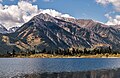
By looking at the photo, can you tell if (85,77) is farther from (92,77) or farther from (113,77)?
(113,77)

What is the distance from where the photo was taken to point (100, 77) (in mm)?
72625

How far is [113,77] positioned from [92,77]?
6.24 m

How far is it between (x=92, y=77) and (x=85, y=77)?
82.0 inches

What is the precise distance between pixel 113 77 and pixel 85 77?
7.81 meters

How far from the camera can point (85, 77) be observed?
238 ft

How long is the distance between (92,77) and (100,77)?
255 cm

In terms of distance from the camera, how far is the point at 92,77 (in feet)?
235

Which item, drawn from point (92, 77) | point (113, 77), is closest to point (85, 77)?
point (92, 77)

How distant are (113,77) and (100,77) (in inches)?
147

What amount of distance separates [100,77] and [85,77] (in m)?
4.10
